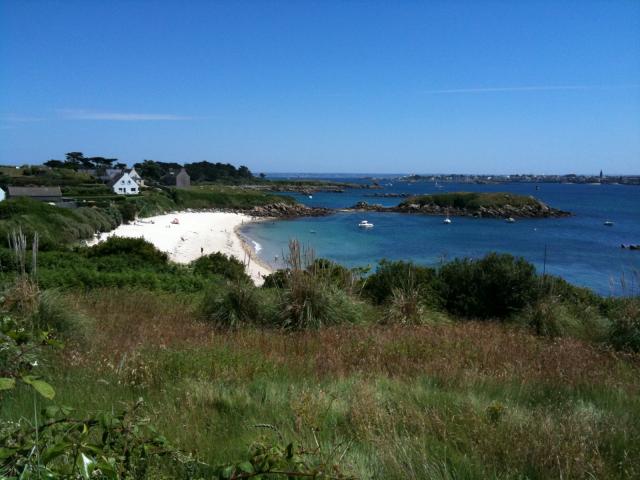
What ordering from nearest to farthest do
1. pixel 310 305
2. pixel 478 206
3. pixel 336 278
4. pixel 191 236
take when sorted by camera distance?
pixel 310 305 < pixel 336 278 < pixel 191 236 < pixel 478 206

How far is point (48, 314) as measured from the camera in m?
6.74

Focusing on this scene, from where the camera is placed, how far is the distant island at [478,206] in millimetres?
85375

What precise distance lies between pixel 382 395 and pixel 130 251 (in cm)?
1858

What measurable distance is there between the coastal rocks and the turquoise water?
4.52 m

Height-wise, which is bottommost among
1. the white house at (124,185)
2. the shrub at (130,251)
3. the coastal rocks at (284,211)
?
the coastal rocks at (284,211)

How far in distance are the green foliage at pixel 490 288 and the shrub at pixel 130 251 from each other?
39.9 ft

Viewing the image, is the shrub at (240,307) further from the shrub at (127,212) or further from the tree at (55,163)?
the tree at (55,163)

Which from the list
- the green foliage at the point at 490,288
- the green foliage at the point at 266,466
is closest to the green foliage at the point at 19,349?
the green foliage at the point at 266,466

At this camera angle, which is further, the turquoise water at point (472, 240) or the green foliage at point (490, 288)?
the turquoise water at point (472, 240)

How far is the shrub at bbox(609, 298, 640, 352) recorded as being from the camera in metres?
7.30

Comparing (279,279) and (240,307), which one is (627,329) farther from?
(279,279)

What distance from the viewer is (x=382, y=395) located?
14.4ft

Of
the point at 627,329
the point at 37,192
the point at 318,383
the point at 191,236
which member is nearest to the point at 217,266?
the point at 627,329

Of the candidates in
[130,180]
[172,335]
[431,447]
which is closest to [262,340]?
[172,335]
